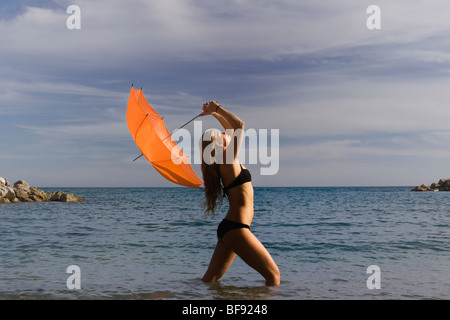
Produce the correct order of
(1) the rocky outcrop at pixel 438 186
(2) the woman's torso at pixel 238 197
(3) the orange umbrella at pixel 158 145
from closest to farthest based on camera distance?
(2) the woman's torso at pixel 238 197 → (3) the orange umbrella at pixel 158 145 → (1) the rocky outcrop at pixel 438 186

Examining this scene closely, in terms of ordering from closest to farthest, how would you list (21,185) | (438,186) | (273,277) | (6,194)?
(273,277) < (6,194) < (21,185) < (438,186)

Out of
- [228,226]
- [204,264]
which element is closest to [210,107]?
[228,226]

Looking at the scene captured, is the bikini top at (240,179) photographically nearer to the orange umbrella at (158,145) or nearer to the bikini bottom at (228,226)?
the bikini bottom at (228,226)

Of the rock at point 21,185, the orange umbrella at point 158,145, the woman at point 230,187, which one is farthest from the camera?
the rock at point 21,185

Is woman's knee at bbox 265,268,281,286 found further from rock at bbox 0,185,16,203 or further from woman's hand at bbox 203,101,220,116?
rock at bbox 0,185,16,203

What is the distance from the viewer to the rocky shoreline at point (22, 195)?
1455 inches

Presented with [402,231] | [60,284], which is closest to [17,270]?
[60,284]

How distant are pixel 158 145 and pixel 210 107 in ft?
6.34

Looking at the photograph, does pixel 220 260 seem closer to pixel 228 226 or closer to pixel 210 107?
pixel 228 226

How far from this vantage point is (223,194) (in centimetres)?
600

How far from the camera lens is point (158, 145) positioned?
7.40 meters

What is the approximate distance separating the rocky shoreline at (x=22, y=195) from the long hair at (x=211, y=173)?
36.5 metres

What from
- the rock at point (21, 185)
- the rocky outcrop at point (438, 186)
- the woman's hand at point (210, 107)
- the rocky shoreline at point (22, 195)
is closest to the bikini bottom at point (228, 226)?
the woman's hand at point (210, 107)

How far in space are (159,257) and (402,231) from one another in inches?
410
